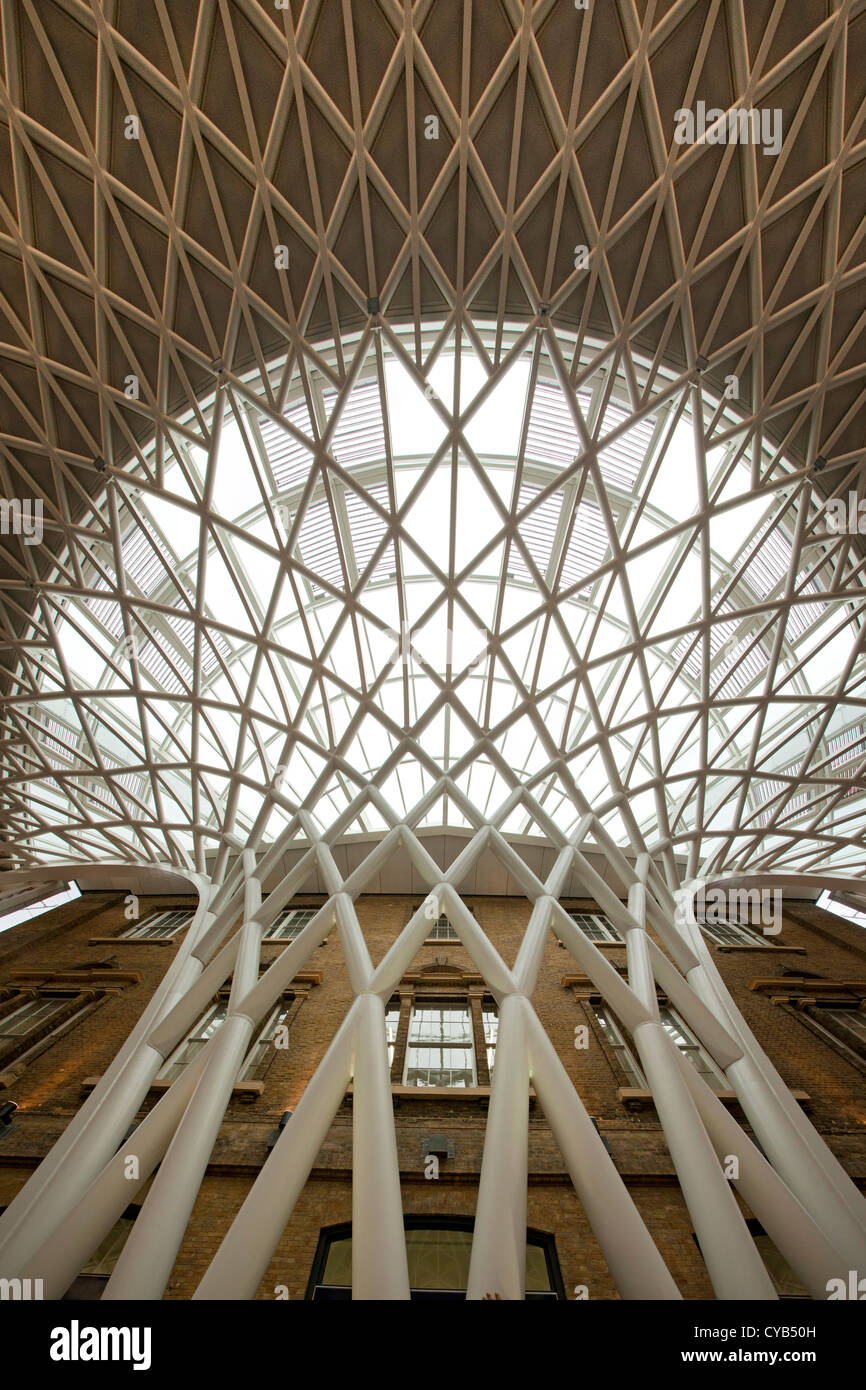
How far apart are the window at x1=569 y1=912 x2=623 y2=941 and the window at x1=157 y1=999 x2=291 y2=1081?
1155cm

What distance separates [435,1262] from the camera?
13547 millimetres

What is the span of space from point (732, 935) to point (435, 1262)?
17.9 meters

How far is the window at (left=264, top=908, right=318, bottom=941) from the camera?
26.4 meters

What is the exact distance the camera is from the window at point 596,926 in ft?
85.7

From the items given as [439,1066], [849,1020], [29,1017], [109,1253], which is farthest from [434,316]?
[29,1017]

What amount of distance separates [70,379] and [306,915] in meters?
20.8

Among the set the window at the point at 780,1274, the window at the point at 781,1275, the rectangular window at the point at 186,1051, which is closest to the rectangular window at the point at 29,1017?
the rectangular window at the point at 186,1051

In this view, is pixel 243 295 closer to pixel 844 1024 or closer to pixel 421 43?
pixel 421 43

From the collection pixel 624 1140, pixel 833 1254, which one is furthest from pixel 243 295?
pixel 624 1140

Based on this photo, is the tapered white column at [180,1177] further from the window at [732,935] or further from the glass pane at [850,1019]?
the window at [732,935]

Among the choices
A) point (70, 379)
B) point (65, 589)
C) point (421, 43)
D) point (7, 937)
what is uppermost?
point (421, 43)

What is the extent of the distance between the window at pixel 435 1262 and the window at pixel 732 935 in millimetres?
15129

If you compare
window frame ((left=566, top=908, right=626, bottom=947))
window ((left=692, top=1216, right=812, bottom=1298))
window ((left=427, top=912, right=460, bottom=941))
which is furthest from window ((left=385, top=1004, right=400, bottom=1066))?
window ((left=692, top=1216, right=812, bottom=1298))

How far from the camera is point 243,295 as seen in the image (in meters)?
13.2
